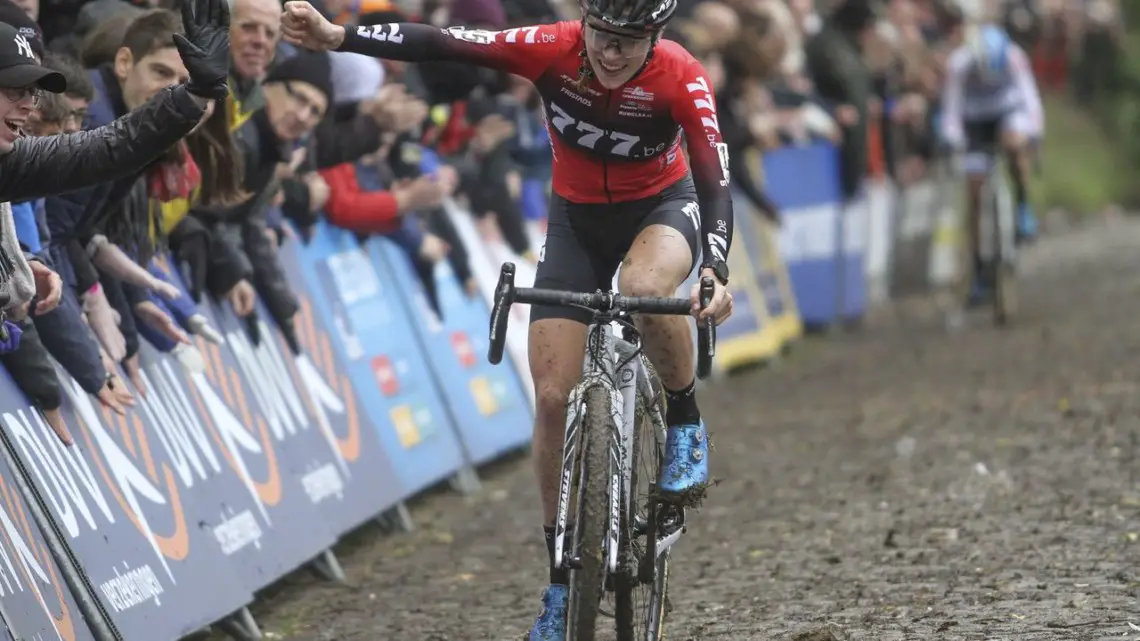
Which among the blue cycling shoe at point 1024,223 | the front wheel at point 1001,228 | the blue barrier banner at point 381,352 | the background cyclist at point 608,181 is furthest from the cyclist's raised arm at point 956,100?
the background cyclist at point 608,181

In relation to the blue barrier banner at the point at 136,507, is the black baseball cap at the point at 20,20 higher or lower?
higher

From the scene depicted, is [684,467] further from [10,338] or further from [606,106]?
Result: [10,338]

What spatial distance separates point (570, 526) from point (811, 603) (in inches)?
69.5

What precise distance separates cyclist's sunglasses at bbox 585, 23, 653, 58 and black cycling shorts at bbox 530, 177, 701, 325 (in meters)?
0.67

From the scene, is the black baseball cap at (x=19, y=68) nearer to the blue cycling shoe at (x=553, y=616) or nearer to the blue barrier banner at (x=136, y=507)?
the blue barrier banner at (x=136, y=507)

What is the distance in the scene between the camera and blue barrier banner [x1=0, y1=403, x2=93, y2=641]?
19.5ft

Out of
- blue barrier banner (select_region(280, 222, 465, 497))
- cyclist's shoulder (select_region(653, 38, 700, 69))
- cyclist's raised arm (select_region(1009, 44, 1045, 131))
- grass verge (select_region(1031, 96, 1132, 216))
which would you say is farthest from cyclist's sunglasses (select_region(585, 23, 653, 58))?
grass verge (select_region(1031, 96, 1132, 216))

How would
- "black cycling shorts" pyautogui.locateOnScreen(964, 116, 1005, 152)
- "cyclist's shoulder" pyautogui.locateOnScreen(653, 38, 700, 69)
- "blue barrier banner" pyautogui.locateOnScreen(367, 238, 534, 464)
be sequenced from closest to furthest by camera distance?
"cyclist's shoulder" pyautogui.locateOnScreen(653, 38, 700, 69)
"blue barrier banner" pyautogui.locateOnScreen(367, 238, 534, 464)
"black cycling shorts" pyautogui.locateOnScreen(964, 116, 1005, 152)

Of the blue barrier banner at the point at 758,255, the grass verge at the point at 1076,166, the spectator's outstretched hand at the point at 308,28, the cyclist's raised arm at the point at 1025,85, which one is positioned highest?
the spectator's outstretched hand at the point at 308,28

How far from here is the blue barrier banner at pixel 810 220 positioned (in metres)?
18.0

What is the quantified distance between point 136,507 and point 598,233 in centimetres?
193

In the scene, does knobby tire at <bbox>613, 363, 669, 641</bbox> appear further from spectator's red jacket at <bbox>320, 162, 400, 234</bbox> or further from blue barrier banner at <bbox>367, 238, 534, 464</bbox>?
blue barrier banner at <bbox>367, 238, 534, 464</bbox>

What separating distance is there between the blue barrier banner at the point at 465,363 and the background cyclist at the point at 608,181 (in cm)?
410

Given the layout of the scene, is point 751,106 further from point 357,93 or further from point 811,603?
point 811,603
